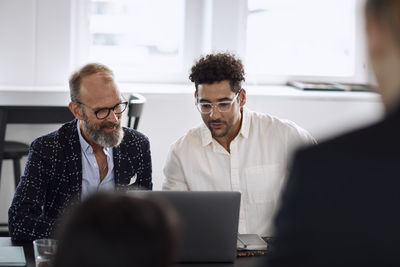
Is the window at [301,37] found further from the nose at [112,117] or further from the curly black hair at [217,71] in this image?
the nose at [112,117]

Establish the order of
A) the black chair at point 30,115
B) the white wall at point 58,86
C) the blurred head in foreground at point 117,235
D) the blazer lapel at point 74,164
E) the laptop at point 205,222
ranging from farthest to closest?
the white wall at point 58,86 → the black chair at point 30,115 → the blazer lapel at point 74,164 → the laptop at point 205,222 → the blurred head in foreground at point 117,235

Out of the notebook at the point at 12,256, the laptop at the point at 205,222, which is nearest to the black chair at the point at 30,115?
the notebook at the point at 12,256

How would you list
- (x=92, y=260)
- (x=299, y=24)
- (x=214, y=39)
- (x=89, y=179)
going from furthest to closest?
(x=299, y=24) < (x=214, y=39) < (x=89, y=179) < (x=92, y=260)

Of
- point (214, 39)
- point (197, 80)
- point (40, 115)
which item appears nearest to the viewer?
point (197, 80)

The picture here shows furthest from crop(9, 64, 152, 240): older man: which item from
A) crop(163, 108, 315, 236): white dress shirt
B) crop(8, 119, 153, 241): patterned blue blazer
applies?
crop(163, 108, 315, 236): white dress shirt

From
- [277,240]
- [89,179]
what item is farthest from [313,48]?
[277,240]

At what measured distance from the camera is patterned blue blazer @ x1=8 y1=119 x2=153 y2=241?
233 centimetres

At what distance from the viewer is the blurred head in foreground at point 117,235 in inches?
29.5

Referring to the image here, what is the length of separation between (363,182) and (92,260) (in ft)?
1.07

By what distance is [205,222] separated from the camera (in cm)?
185

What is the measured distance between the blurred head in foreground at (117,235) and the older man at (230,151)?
181 cm

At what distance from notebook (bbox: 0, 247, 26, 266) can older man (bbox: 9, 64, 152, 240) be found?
301mm

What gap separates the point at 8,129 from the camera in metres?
4.08

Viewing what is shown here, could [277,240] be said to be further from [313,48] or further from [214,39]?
[313,48]
